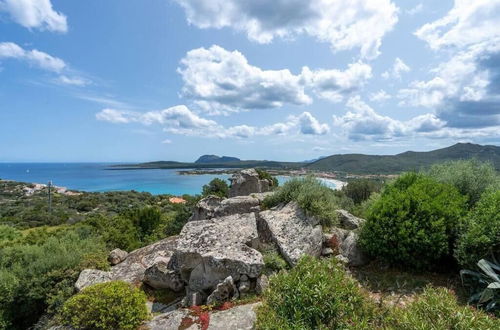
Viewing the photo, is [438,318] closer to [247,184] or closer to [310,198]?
[310,198]

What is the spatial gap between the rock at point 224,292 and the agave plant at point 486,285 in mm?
5139

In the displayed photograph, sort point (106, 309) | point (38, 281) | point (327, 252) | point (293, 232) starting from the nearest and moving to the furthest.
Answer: point (106, 309) < point (293, 232) < point (327, 252) < point (38, 281)

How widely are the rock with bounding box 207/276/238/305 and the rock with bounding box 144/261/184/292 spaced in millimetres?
1742

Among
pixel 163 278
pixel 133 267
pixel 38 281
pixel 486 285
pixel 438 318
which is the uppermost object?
pixel 438 318

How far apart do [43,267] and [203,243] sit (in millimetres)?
6628

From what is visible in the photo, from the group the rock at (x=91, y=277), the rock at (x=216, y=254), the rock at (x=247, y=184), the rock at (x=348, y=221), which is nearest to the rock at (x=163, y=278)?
the rock at (x=216, y=254)

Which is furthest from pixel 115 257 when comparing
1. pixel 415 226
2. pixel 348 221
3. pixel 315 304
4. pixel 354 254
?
pixel 415 226

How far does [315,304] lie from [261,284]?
9.79 ft

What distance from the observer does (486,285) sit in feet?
20.0

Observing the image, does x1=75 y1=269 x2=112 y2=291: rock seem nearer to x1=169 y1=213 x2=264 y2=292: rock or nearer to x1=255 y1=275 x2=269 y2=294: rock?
x1=169 y1=213 x2=264 y2=292: rock

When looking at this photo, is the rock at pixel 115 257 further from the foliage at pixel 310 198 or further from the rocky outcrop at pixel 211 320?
the foliage at pixel 310 198

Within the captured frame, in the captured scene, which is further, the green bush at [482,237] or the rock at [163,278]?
the rock at [163,278]

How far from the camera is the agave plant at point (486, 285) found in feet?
18.1

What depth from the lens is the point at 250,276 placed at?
22.7ft
